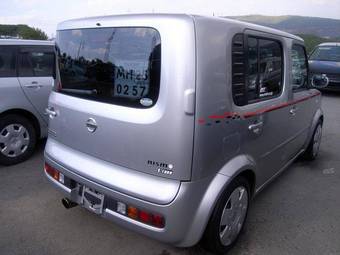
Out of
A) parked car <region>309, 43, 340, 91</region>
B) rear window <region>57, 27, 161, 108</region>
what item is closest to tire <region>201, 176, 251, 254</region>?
rear window <region>57, 27, 161, 108</region>

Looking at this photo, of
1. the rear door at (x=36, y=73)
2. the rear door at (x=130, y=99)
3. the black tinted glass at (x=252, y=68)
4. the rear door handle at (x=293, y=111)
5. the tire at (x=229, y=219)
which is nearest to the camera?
the rear door at (x=130, y=99)

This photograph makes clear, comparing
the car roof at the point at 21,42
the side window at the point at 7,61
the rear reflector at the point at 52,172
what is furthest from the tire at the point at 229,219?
the car roof at the point at 21,42

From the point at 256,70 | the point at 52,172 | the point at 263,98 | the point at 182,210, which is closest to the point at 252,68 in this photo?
the point at 256,70

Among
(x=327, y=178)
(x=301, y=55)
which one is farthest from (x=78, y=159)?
(x=327, y=178)

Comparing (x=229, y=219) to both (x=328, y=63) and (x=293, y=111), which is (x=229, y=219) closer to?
(x=293, y=111)

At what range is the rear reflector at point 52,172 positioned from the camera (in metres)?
2.86

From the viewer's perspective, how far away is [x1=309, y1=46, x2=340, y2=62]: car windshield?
36.6 feet

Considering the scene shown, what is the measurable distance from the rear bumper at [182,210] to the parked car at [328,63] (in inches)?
331

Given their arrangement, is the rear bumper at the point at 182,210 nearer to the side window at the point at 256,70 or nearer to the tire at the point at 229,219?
the tire at the point at 229,219

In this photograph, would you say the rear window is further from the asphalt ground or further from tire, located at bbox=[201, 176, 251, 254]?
the asphalt ground

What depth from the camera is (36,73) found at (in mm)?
4641

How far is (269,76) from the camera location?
3057 mm

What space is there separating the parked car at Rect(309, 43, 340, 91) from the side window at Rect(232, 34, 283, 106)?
708cm

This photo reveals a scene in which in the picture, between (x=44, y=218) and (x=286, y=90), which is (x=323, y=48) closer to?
(x=286, y=90)
